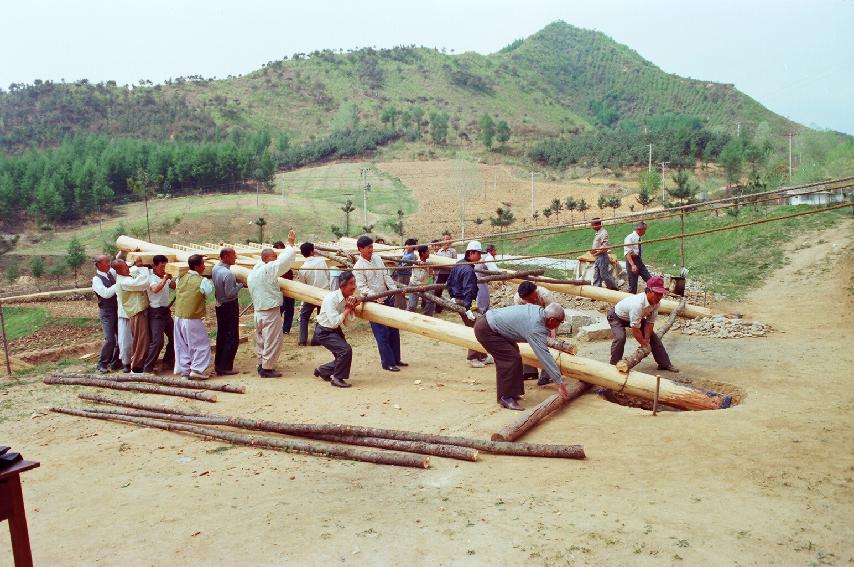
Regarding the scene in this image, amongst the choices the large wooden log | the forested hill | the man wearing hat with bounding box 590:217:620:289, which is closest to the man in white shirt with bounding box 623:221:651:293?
the man wearing hat with bounding box 590:217:620:289

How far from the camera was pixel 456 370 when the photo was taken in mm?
9852

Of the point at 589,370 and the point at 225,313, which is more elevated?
the point at 225,313

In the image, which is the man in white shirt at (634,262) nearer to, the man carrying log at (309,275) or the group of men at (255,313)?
the group of men at (255,313)

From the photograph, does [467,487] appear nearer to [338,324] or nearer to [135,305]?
[338,324]

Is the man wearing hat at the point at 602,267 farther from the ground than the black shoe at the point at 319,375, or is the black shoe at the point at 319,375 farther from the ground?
the man wearing hat at the point at 602,267

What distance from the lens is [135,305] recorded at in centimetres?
961

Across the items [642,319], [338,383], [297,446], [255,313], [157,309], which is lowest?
[338,383]

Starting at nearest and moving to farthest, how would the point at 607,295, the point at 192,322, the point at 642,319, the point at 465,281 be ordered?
1. the point at 642,319
2. the point at 192,322
3. the point at 465,281
4. the point at 607,295

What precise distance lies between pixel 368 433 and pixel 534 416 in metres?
1.56

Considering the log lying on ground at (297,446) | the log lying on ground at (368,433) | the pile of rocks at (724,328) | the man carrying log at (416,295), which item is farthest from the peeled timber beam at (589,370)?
the pile of rocks at (724,328)

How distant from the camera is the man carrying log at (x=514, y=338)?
23.9 feet

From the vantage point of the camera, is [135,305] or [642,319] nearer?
[642,319]

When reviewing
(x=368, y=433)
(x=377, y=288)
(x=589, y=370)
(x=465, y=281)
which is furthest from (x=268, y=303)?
(x=589, y=370)

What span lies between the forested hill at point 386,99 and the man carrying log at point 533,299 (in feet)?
201
